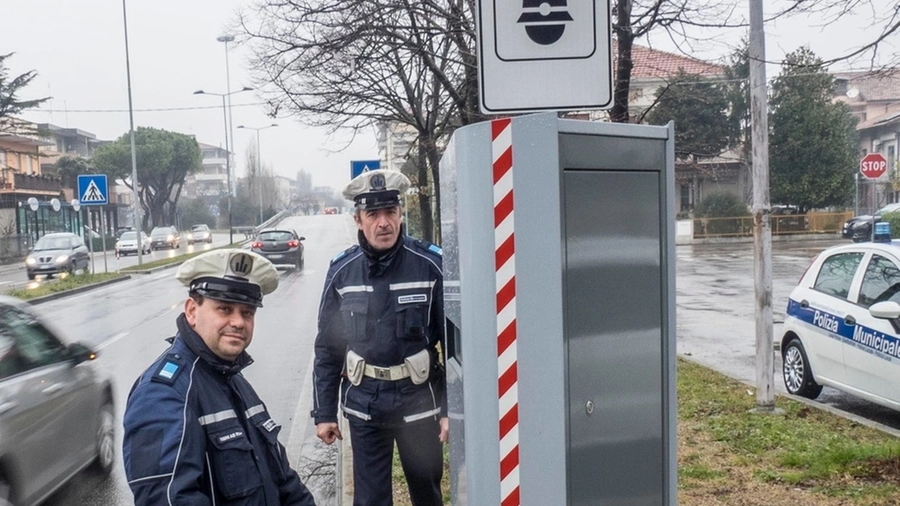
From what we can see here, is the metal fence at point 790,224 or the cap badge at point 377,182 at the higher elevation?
the cap badge at point 377,182

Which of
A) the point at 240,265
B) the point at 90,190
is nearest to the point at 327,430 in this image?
the point at 240,265

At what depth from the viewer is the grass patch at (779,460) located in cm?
503

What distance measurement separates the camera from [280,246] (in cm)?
2962

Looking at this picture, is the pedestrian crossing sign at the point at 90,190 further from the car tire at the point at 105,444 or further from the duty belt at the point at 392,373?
the duty belt at the point at 392,373

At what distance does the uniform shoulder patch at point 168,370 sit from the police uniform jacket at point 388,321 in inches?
68.8

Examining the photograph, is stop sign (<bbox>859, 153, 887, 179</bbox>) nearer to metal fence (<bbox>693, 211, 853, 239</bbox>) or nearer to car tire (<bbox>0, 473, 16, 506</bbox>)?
metal fence (<bbox>693, 211, 853, 239</bbox>)

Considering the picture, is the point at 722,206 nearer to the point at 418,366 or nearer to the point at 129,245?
the point at 129,245

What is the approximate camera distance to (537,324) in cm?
258

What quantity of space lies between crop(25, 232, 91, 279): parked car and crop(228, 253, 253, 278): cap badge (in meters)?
30.5

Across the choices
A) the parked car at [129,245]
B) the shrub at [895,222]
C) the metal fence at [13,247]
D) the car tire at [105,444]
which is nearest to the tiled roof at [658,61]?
the car tire at [105,444]

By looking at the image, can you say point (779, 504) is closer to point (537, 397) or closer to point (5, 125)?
point (537, 397)

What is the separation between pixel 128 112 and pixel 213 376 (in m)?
36.0

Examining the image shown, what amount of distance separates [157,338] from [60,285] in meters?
13.4

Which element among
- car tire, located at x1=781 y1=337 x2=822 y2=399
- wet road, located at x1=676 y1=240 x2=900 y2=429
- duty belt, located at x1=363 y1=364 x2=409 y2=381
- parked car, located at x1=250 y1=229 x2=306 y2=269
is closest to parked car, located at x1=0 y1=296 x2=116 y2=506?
duty belt, located at x1=363 y1=364 x2=409 y2=381
